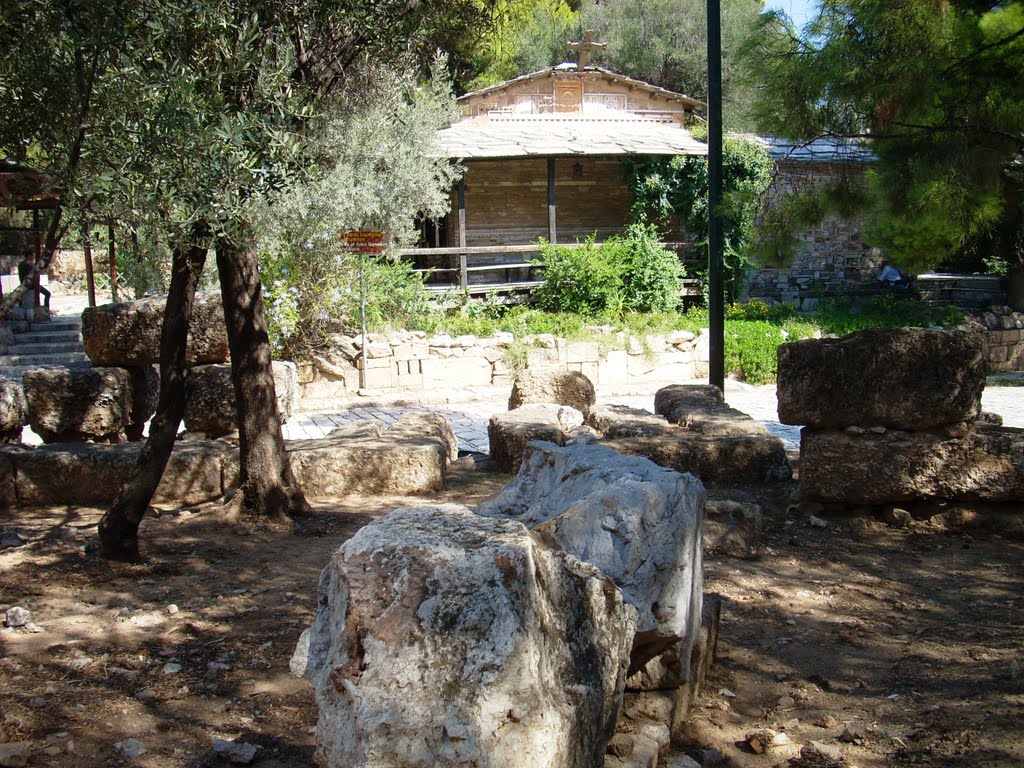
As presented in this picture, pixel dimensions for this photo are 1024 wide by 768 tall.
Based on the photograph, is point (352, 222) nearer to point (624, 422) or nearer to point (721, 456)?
point (624, 422)

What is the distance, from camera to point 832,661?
14.3 feet

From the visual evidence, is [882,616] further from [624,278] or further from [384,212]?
[624,278]

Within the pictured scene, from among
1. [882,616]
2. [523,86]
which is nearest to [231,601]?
[882,616]

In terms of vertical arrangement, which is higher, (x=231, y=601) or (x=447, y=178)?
(x=447, y=178)

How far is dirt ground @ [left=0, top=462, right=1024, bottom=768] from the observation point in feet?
11.5

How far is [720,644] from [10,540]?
4349mm

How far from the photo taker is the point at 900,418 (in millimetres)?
6359

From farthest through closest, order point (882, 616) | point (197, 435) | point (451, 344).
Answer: point (451, 344), point (197, 435), point (882, 616)

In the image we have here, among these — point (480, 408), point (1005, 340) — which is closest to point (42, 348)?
point (480, 408)

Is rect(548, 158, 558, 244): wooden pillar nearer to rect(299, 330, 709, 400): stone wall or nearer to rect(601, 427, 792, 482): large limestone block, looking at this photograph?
rect(299, 330, 709, 400): stone wall

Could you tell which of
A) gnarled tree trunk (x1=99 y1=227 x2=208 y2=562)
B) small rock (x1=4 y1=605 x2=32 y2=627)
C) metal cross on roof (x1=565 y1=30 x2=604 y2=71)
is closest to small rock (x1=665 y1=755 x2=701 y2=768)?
small rock (x1=4 y1=605 x2=32 y2=627)

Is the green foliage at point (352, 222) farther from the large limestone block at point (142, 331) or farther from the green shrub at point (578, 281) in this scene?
the large limestone block at point (142, 331)

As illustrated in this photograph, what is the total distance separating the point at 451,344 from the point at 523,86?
9.52 metres

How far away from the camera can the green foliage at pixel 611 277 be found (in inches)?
726
